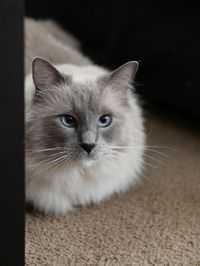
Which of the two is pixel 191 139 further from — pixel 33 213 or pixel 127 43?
pixel 33 213

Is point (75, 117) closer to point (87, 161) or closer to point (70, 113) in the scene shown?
point (70, 113)

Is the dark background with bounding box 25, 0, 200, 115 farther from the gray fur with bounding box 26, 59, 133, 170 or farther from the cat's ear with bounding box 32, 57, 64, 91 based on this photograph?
the cat's ear with bounding box 32, 57, 64, 91

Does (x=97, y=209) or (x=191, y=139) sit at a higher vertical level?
(x=191, y=139)

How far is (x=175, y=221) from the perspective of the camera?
4.85 ft

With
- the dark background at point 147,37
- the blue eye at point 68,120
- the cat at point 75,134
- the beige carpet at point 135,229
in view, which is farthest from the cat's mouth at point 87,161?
the dark background at point 147,37

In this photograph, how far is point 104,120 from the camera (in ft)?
4.48

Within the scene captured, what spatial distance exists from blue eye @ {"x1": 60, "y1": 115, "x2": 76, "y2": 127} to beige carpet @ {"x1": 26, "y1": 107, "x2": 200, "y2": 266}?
32 centimetres
